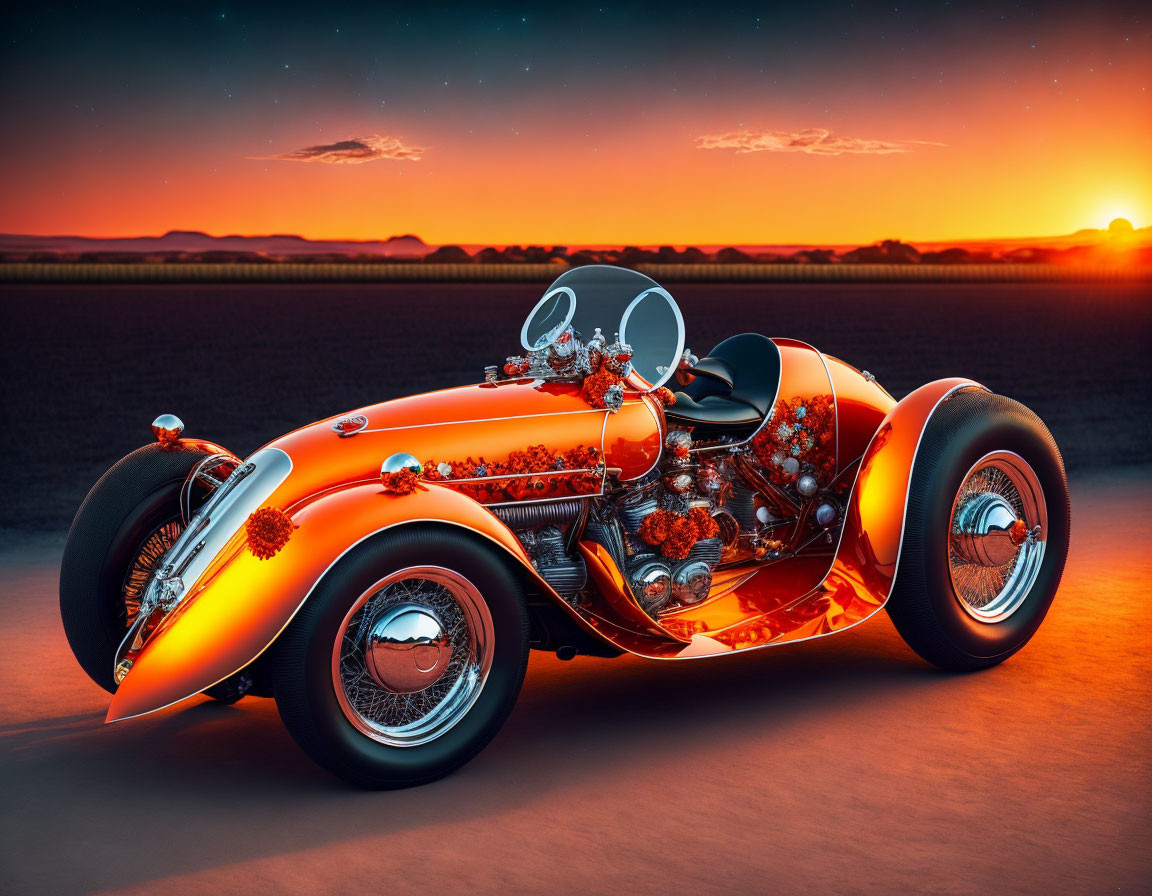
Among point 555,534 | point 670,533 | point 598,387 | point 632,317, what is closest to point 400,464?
point 555,534

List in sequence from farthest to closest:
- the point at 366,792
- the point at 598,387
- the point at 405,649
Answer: the point at 598,387
the point at 366,792
the point at 405,649

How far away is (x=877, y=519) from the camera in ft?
20.1

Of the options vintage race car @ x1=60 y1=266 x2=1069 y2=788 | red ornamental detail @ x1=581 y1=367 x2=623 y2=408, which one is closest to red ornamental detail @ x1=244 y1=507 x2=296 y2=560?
vintage race car @ x1=60 y1=266 x2=1069 y2=788

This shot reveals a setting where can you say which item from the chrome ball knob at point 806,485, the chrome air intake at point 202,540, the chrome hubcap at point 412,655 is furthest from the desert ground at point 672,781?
the chrome ball knob at point 806,485

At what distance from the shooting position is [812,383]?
22.1ft

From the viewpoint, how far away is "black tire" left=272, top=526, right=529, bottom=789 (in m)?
4.62

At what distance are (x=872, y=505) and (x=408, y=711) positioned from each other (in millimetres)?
2585

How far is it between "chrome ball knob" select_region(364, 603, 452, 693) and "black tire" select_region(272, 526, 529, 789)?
0.59 ft

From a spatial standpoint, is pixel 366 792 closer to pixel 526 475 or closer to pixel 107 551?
pixel 526 475

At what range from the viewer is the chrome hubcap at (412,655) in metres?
4.80

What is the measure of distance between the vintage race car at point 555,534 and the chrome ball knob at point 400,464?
0.01m

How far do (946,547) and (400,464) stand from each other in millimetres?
2847

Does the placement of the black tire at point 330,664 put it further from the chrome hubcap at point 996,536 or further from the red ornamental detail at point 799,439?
the chrome hubcap at point 996,536

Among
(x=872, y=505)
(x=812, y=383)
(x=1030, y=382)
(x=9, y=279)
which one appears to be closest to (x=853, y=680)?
(x=872, y=505)
